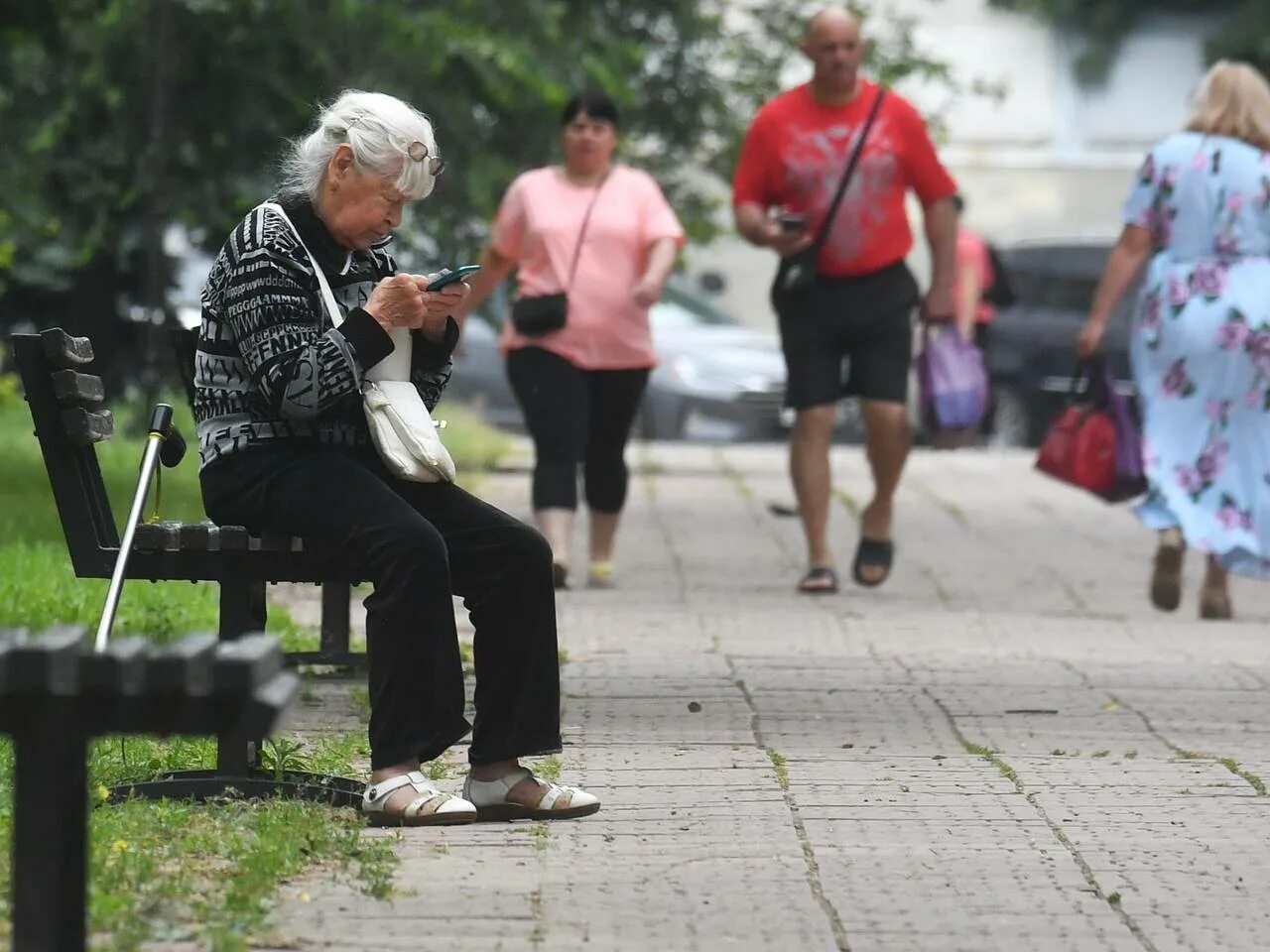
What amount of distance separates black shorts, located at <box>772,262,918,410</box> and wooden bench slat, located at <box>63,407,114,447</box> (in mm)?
4647

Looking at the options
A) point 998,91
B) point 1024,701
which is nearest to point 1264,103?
point 1024,701

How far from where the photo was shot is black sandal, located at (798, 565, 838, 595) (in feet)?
32.4

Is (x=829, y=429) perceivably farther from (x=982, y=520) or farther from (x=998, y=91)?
(x=998, y=91)

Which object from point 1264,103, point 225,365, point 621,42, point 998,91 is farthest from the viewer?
point 998,91

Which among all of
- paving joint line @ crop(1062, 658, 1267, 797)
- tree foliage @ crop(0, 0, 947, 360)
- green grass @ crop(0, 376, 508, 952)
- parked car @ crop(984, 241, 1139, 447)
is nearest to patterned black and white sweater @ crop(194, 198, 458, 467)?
green grass @ crop(0, 376, 508, 952)

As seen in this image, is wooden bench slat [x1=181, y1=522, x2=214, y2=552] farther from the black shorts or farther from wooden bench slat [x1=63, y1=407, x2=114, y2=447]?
the black shorts

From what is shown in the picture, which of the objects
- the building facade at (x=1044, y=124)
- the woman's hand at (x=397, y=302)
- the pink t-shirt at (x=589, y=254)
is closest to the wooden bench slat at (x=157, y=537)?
the woman's hand at (x=397, y=302)

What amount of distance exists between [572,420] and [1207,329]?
224cm

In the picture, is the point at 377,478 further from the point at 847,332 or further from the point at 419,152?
the point at 847,332

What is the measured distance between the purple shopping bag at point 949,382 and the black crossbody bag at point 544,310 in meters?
1.42

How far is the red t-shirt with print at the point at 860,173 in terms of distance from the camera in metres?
9.86

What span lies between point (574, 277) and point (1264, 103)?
97.8 inches

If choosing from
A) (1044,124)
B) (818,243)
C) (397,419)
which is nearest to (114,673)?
(397,419)

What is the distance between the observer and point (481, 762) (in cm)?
538
